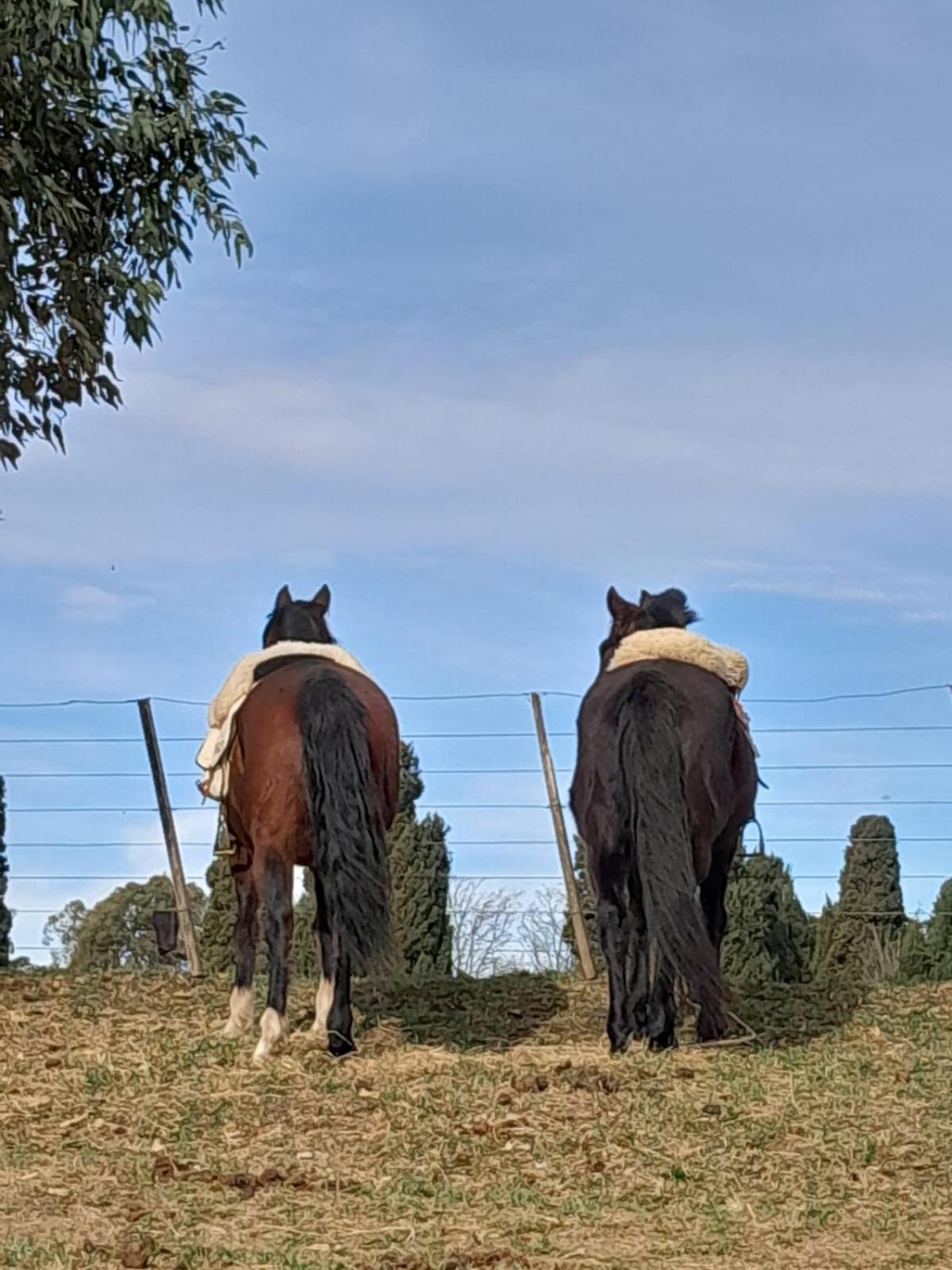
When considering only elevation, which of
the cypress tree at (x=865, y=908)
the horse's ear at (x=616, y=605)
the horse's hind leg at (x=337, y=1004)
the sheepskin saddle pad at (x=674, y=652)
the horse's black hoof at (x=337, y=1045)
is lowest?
the horse's black hoof at (x=337, y=1045)

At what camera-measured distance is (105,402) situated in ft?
37.2

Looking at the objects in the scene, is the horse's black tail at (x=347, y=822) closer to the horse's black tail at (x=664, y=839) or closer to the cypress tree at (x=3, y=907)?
the horse's black tail at (x=664, y=839)

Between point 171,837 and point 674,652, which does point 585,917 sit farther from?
point 674,652

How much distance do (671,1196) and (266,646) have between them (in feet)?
14.9

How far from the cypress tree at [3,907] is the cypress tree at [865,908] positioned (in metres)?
6.93

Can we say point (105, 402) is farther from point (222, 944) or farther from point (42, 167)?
point (222, 944)

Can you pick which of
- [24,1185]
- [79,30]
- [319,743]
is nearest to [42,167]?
[79,30]

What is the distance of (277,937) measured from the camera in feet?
27.2

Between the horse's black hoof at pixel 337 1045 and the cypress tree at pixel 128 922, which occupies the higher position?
the cypress tree at pixel 128 922

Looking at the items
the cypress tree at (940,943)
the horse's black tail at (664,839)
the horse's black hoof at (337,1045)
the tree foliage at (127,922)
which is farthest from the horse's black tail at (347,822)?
the tree foliage at (127,922)

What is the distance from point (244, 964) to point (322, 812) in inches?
54.0

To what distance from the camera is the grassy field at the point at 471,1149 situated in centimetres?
541

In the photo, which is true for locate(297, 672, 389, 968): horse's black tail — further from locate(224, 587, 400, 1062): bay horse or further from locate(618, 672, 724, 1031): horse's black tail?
locate(618, 672, 724, 1031): horse's black tail

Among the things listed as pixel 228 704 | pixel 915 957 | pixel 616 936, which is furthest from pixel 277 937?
pixel 915 957
